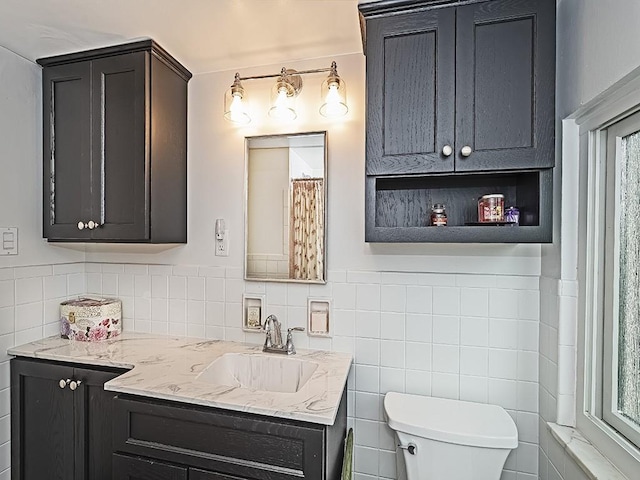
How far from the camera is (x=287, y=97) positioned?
5.52 ft

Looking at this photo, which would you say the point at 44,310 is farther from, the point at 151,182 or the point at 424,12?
the point at 424,12

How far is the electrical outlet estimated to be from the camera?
1.87 meters

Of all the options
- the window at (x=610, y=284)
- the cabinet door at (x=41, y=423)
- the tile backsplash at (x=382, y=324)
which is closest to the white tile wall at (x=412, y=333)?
the tile backsplash at (x=382, y=324)

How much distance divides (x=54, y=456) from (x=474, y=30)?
2.41 meters

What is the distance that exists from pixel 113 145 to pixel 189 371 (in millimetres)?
1063

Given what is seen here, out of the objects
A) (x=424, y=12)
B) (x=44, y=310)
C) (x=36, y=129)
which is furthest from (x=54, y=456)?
(x=424, y=12)

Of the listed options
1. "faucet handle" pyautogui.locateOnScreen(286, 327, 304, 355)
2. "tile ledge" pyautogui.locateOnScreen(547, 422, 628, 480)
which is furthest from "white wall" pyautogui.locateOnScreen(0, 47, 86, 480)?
"tile ledge" pyautogui.locateOnScreen(547, 422, 628, 480)

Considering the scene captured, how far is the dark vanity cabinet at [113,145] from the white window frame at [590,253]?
5.43 feet

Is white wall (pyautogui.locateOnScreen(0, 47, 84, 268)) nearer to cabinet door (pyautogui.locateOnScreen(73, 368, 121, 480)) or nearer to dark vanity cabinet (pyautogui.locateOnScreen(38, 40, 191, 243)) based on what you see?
dark vanity cabinet (pyautogui.locateOnScreen(38, 40, 191, 243))

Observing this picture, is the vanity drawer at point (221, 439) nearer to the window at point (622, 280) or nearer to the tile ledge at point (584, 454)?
the tile ledge at point (584, 454)

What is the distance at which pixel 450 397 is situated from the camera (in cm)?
160

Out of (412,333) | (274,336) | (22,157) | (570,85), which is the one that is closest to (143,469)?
(274,336)

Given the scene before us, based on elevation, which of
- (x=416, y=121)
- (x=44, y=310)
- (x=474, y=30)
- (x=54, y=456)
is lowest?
(x=54, y=456)

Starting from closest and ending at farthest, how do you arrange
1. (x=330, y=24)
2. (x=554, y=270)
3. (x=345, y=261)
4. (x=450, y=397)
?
(x=554, y=270)
(x=330, y=24)
(x=450, y=397)
(x=345, y=261)
